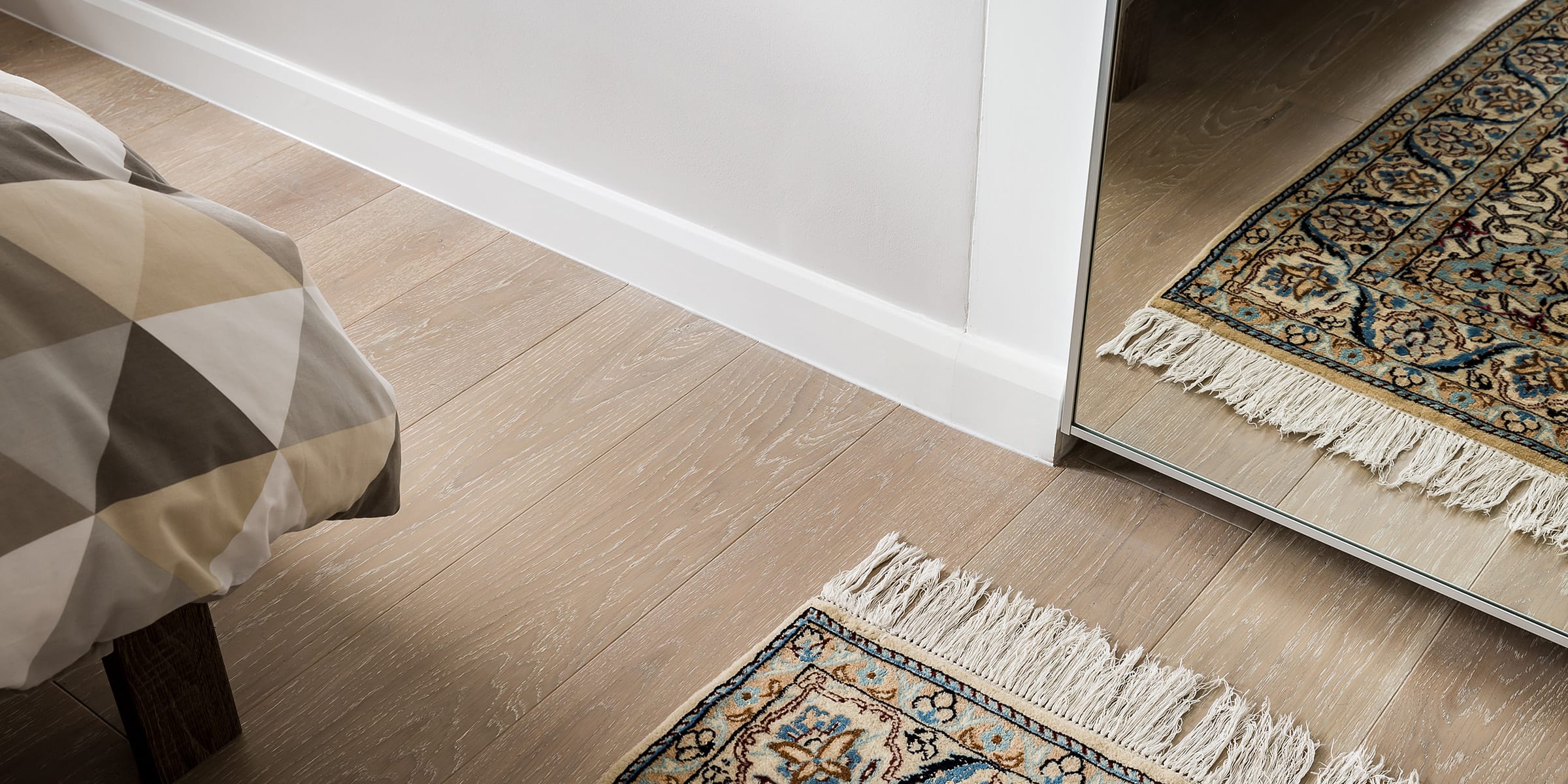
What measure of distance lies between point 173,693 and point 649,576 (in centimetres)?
47

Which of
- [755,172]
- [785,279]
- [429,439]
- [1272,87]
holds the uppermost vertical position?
[1272,87]

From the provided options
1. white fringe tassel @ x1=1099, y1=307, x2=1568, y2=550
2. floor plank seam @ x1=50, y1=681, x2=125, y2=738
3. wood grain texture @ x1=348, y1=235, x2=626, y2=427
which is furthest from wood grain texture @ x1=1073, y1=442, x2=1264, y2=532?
floor plank seam @ x1=50, y1=681, x2=125, y2=738

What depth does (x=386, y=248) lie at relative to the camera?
1.93 meters

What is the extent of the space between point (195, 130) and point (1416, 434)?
1.99 metres

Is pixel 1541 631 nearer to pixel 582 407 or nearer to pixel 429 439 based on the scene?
pixel 582 407

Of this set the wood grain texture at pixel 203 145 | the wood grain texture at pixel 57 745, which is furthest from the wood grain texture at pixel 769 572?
the wood grain texture at pixel 203 145

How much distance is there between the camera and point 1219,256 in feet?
4.35

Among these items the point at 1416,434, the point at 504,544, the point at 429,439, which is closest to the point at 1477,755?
the point at 1416,434

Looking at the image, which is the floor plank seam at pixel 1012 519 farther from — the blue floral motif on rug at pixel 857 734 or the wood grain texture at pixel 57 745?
the wood grain texture at pixel 57 745

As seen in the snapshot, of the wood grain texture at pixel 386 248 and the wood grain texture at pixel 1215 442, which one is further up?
the wood grain texture at pixel 1215 442

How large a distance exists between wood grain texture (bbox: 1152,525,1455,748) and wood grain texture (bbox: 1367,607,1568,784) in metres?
0.02

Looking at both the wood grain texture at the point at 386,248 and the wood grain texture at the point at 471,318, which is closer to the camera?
the wood grain texture at the point at 471,318

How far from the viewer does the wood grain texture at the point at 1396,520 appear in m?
1.26

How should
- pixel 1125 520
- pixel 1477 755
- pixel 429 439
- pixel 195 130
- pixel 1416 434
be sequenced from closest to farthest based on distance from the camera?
pixel 1477 755 < pixel 1416 434 < pixel 1125 520 < pixel 429 439 < pixel 195 130
